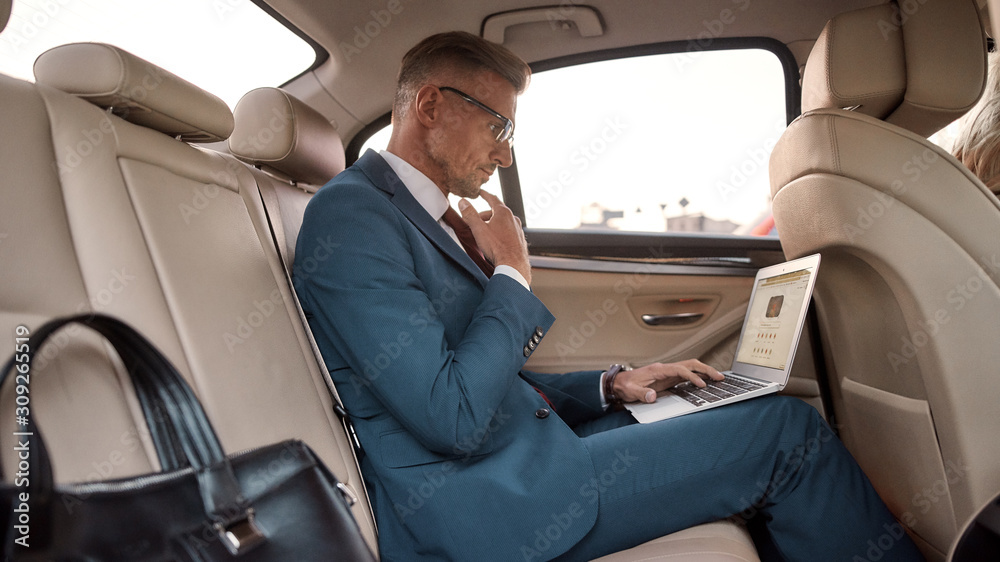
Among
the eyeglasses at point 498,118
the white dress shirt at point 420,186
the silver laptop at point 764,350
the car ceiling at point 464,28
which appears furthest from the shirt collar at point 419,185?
A: the silver laptop at point 764,350

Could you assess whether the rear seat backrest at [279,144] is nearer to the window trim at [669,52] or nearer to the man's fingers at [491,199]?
the man's fingers at [491,199]

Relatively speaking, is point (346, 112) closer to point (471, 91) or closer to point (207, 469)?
point (471, 91)

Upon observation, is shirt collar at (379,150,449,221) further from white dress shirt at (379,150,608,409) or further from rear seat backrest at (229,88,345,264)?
rear seat backrest at (229,88,345,264)

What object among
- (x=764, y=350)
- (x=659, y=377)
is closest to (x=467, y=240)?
(x=659, y=377)

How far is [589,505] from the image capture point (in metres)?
0.94

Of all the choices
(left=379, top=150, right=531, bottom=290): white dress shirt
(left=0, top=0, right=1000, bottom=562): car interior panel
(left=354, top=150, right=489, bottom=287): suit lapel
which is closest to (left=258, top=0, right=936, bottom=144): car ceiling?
(left=0, top=0, right=1000, bottom=562): car interior panel

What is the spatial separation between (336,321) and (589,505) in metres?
0.50

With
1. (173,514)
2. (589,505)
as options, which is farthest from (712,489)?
(173,514)

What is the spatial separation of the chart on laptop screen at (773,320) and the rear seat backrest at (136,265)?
89cm

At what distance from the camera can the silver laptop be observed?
3.80ft

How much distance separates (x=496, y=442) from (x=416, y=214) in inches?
18.3

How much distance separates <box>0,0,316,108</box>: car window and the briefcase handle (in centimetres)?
66

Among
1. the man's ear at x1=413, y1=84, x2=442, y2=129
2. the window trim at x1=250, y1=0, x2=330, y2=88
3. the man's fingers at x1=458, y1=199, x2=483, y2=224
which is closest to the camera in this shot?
the man's fingers at x1=458, y1=199, x2=483, y2=224

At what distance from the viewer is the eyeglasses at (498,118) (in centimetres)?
141
